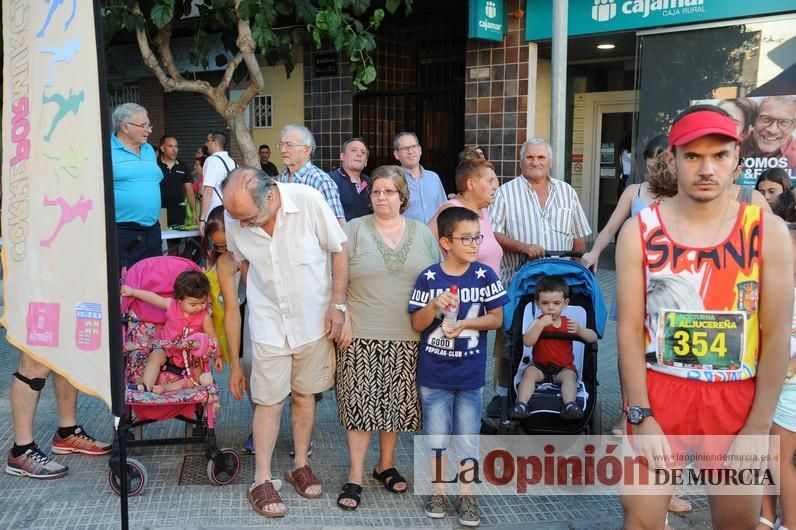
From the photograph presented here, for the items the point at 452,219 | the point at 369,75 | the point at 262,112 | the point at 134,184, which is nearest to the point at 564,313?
the point at 452,219

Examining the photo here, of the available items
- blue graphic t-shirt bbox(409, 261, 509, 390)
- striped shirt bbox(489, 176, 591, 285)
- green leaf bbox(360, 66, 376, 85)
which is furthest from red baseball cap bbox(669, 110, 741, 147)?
green leaf bbox(360, 66, 376, 85)

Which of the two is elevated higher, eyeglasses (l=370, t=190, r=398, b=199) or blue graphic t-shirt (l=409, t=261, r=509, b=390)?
eyeglasses (l=370, t=190, r=398, b=199)

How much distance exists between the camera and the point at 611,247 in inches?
518

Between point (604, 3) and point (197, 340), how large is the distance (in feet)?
24.8

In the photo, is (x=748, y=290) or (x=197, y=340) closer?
(x=748, y=290)

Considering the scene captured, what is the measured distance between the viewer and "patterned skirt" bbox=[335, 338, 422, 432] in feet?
13.1

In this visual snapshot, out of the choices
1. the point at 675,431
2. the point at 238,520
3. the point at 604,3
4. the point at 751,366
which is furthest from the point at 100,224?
the point at 604,3

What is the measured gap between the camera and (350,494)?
4.01 metres

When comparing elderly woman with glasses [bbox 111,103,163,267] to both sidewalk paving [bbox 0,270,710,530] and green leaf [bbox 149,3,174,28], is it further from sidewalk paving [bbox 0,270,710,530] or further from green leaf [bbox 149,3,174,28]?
green leaf [bbox 149,3,174,28]

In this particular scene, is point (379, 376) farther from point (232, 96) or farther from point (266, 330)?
point (232, 96)

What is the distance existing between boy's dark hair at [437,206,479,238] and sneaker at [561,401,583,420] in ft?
4.01

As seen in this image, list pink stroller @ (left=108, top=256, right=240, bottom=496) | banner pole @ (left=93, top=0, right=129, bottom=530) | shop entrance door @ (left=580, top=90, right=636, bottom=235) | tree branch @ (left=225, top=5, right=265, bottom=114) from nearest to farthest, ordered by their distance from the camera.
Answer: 1. banner pole @ (left=93, top=0, right=129, bottom=530)
2. pink stroller @ (left=108, top=256, right=240, bottom=496)
3. tree branch @ (left=225, top=5, right=265, bottom=114)
4. shop entrance door @ (left=580, top=90, right=636, bottom=235)

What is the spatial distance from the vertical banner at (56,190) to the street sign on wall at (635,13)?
6.82 metres

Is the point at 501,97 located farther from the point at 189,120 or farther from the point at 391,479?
the point at 391,479
